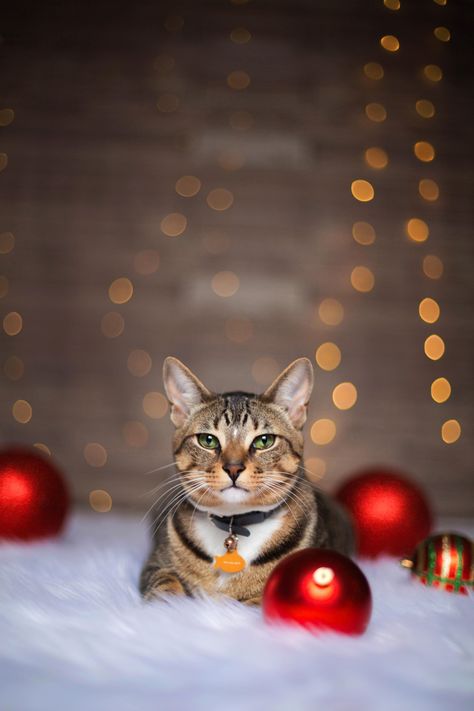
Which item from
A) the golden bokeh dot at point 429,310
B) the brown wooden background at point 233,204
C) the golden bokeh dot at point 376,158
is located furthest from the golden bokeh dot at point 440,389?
the golden bokeh dot at point 376,158

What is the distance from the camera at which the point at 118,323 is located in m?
2.19

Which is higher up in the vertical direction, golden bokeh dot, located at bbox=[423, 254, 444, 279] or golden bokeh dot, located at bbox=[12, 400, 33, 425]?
golden bokeh dot, located at bbox=[423, 254, 444, 279]

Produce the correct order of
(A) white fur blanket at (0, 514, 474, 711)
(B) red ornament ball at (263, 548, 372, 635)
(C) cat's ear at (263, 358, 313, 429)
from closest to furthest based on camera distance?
1. (A) white fur blanket at (0, 514, 474, 711)
2. (B) red ornament ball at (263, 548, 372, 635)
3. (C) cat's ear at (263, 358, 313, 429)

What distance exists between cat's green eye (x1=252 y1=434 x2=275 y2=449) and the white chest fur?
4.0 inches

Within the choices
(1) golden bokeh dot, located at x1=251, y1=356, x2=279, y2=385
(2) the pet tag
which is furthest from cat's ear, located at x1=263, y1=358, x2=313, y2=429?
(1) golden bokeh dot, located at x1=251, y1=356, x2=279, y2=385

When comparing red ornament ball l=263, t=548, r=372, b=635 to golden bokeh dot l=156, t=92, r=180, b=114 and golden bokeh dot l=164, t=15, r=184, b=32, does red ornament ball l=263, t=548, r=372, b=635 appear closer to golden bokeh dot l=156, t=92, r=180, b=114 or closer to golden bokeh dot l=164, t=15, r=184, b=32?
golden bokeh dot l=156, t=92, r=180, b=114

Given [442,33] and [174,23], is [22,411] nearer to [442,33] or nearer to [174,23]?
[174,23]

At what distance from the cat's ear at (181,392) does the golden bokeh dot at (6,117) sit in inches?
58.5

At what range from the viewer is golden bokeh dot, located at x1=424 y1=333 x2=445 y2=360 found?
219cm

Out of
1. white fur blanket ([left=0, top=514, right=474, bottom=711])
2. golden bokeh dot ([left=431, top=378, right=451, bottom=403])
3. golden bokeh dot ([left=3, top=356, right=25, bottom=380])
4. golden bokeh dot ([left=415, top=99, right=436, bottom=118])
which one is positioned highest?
golden bokeh dot ([left=415, top=99, right=436, bottom=118])

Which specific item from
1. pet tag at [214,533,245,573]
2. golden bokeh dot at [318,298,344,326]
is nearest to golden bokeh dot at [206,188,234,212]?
golden bokeh dot at [318,298,344,326]

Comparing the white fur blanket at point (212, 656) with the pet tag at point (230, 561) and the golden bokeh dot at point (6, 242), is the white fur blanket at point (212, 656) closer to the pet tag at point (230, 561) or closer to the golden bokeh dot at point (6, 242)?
the pet tag at point (230, 561)

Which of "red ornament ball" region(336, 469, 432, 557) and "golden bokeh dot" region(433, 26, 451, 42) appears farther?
"golden bokeh dot" region(433, 26, 451, 42)

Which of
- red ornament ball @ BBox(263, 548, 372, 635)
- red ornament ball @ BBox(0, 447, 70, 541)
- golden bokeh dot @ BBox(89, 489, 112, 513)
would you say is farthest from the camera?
golden bokeh dot @ BBox(89, 489, 112, 513)
